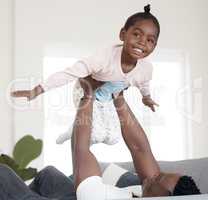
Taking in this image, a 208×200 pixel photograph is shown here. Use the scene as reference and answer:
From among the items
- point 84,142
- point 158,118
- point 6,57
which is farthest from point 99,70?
point 6,57

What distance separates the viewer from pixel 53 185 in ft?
3.69

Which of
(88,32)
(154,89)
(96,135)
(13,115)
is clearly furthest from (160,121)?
(96,135)

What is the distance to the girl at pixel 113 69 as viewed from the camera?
0.99 meters

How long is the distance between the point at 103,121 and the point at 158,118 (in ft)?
2.02

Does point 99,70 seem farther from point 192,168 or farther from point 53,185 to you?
point 192,168

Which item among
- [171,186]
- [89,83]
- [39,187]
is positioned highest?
[89,83]

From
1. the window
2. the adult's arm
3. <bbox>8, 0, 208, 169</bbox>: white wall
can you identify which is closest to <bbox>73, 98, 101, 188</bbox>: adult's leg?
the adult's arm

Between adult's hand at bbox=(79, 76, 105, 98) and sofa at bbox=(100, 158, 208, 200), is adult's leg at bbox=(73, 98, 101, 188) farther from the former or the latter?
sofa at bbox=(100, 158, 208, 200)

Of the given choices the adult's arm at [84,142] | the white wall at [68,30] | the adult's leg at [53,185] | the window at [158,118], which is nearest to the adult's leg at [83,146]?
the adult's arm at [84,142]

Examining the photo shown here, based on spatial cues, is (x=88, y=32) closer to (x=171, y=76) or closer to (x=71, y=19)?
(x=71, y=19)

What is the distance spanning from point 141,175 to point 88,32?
79cm

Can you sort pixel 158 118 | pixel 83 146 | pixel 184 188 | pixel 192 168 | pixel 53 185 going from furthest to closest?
pixel 158 118 → pixel 192 168 → pixel 53 185 → pixel 83 146 → pixel 184 188

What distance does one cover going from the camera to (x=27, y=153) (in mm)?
1484

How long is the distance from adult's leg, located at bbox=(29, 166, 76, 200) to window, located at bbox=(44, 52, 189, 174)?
8.6 inches
